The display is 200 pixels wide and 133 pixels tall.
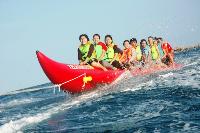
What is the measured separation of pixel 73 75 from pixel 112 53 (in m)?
3.25

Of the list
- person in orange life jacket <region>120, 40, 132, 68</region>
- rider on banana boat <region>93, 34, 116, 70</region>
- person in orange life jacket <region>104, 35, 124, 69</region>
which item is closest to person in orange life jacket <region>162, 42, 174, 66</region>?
person in orange life jacket <region>120, 40, 132, 68</region>

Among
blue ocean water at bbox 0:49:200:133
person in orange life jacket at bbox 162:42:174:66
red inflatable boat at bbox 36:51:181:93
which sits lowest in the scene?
blue ocean water at bbox 0:49:200:133

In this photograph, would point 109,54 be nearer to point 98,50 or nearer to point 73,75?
point 98,50

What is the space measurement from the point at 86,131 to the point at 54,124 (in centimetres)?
147

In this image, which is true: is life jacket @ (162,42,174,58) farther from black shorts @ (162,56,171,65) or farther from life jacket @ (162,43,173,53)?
black shorts @ (162,56,171,65)

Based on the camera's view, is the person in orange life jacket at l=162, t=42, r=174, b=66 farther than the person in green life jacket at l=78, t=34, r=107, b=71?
Yes

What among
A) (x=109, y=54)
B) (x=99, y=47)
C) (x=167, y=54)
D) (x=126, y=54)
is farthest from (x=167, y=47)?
(x=99, y=47)

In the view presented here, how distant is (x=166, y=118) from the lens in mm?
6621

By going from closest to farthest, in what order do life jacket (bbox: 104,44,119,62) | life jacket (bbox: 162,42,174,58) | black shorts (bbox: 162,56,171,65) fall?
life jacket (bbox: 104,44,119,62)
black shorts (bbox: 162,56,171,65)
life jacket (bbox: 162,42,174,58)

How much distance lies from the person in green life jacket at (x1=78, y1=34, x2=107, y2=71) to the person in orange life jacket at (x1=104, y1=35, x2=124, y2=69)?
4.38 ft

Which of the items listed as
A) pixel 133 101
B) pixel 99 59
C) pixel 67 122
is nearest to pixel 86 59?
pixel 99 59

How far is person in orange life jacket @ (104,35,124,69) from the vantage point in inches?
583

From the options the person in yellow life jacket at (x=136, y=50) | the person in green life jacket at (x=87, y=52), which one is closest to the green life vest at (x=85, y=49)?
the person in green life jacket at (x=87, y=52)

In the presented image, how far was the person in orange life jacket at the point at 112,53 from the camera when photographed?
48.6 ft
